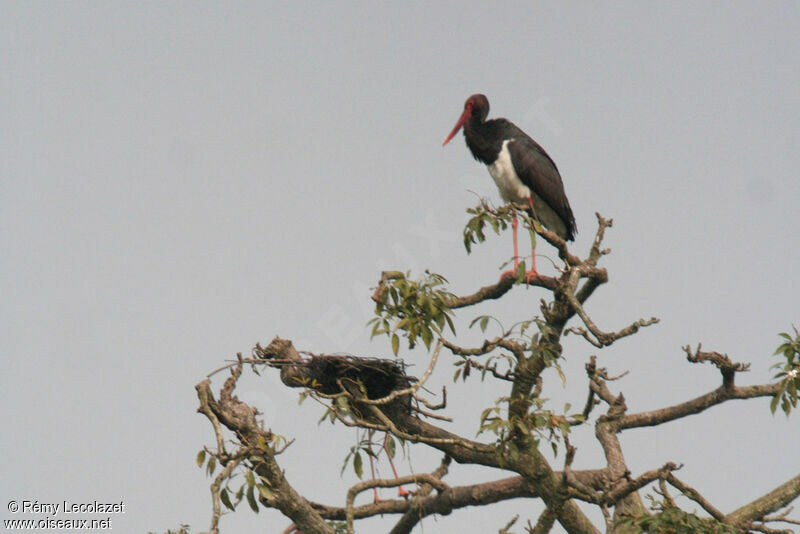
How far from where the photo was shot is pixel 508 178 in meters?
9.35

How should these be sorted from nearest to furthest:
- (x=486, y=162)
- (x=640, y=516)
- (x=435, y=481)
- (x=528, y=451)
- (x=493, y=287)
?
(x=640, y=516) < (x=528, y=451) < (x=435, y=481) < (x=493, y=287) < (x=486, y=162)

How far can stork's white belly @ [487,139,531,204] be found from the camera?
9.32 m

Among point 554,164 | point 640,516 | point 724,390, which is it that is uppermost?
point 554,164

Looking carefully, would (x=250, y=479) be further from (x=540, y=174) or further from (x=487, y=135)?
(x=487, y=135)

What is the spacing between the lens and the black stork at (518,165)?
9281mm

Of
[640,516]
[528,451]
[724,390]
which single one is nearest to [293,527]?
[528,451]

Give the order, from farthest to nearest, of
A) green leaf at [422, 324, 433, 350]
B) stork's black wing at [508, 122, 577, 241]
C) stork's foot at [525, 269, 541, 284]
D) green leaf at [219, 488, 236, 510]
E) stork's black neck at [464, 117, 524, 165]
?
stork's black neck at [464, 117, 524, 165], stork's black wing at [508, 122, 577, 241], stork's foot at [525, 269, 541, 284], green leaf at [422, 324, 433, 350], green leaf at [219, 488, 236, 510]

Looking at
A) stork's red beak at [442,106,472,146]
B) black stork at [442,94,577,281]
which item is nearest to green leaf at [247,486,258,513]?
black stork at [442,94,577,281]

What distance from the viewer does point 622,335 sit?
6.46 metres

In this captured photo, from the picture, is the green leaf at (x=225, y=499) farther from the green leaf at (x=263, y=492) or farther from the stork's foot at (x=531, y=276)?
the stork's foot at (x=531, y=276)

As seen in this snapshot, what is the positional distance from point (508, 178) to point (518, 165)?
0.54ft

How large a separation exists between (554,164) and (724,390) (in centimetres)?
316

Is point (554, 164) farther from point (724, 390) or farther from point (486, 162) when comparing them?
point (724, 390)

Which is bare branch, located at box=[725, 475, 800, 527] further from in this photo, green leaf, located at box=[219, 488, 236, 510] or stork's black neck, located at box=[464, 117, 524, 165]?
stork's black neck, located at box=[464, 117, 524, 165]
